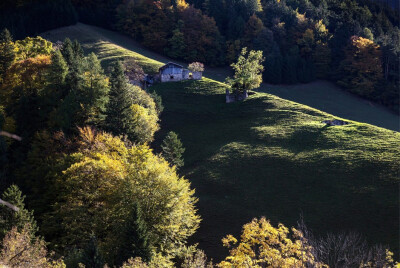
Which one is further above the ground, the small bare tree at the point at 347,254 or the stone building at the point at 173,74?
the stone building at the point at 173,74

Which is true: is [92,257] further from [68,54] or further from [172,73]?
[172,73]

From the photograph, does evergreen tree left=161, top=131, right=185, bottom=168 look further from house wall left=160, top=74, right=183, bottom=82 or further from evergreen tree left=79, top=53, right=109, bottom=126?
house wall left=160, top=74, right=183, bottom=82

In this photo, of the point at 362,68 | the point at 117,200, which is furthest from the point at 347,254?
the point at 362,68

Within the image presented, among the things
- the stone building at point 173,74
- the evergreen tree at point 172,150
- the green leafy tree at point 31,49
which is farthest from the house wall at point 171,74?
the evergreen tree at point 172,150

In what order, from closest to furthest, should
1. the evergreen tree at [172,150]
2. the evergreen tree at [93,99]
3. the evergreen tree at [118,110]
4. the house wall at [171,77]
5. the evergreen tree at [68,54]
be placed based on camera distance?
the evergreen tree at [118,110], the evergreen tree at [93,99], the evergreen tree at [172,150], the evergreen tree at [68,54], the house wall at [171,77]

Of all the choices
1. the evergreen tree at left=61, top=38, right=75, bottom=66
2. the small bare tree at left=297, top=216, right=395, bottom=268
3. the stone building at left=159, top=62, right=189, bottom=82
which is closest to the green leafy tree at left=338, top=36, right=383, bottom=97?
the stone building at left=159, top=62, right=189, bottom=82

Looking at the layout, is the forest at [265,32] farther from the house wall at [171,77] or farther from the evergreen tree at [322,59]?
the house wall at [171,77]

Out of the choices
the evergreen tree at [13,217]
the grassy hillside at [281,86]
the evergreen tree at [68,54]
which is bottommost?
A: the evergreen tree at [13,217]

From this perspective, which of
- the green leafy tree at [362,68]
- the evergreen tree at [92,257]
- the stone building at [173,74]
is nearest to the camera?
the evergreen tree at [92,257]
